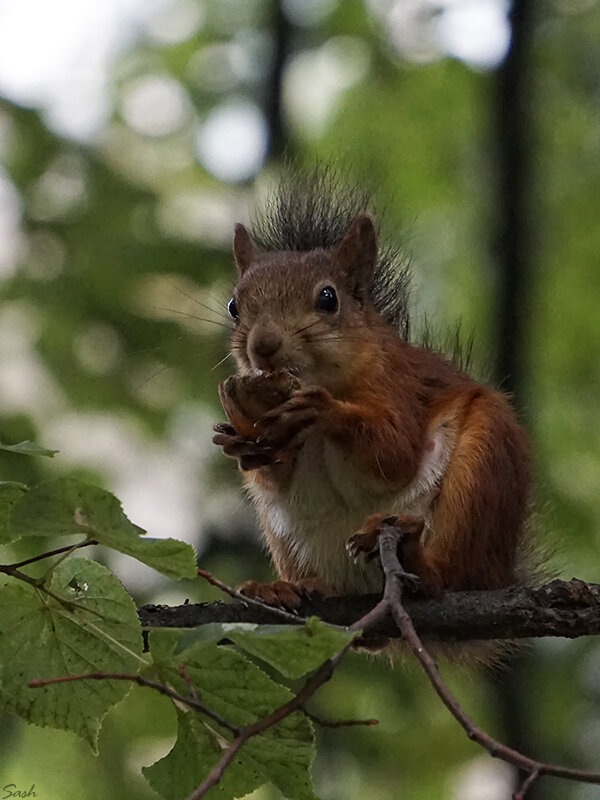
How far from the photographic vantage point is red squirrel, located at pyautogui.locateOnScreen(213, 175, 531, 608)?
3355 millimetres

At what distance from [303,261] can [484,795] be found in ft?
16.1

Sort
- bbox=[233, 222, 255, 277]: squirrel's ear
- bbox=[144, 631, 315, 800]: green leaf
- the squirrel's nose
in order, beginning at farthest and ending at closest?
bbox=[233, 222, 255, 277]: squirrel's ear < the squirrel's nose < bbox=[144, 631, 315, 800]: green leaf

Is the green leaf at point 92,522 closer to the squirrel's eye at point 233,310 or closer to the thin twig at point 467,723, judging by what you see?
the thin twig at point 467,723

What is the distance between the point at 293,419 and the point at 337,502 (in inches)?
21.1

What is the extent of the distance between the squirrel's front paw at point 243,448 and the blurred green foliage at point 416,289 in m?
1.26

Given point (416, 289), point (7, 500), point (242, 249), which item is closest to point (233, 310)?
point (242, 249)

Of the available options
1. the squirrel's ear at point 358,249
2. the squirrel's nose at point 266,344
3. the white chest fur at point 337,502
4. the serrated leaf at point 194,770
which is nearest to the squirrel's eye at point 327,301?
the squirrel's ear at point 358,249

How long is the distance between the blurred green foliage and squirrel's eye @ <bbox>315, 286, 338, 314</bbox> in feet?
2.89

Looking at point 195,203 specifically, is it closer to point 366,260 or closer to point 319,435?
point 366,260

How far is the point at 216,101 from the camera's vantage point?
8.47m

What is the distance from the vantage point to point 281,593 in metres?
3.53

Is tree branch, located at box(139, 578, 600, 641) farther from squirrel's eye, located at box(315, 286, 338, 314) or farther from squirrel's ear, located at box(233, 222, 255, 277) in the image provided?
squirrel's ear, located at box(233, 222, 255, 277)

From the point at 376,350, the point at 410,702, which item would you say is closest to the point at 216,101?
the point at 410,702

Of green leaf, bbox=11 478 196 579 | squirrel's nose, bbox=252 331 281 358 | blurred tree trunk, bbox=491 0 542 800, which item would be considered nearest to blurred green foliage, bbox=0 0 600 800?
blurred tree trunk, bbox=491 0 542 800
